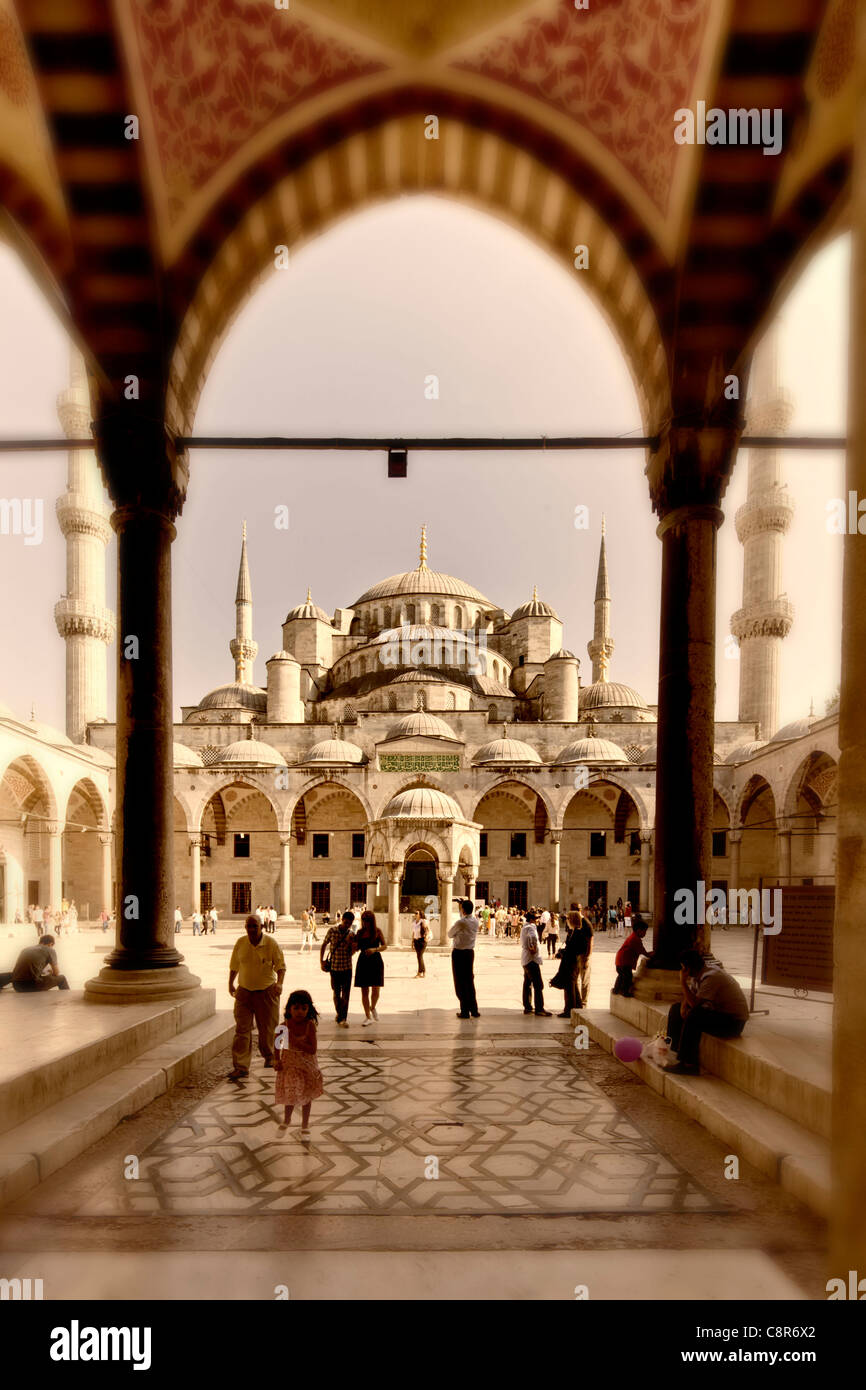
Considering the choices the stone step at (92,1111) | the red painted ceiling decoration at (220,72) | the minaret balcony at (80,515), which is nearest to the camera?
the stone step at (92,1111)

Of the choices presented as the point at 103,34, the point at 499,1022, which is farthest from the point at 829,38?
the point at 499,1022

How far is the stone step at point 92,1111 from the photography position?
3.21 metres

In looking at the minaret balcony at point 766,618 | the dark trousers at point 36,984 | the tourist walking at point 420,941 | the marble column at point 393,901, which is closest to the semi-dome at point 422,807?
the marble column at point 393,901

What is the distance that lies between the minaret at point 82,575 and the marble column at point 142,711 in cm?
2278

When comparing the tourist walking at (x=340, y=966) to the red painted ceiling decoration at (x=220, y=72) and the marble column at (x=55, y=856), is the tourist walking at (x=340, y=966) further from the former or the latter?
the marble column at (x=55, y=856)

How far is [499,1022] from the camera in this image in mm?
7078

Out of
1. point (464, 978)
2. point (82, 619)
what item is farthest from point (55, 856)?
point (464, 978)

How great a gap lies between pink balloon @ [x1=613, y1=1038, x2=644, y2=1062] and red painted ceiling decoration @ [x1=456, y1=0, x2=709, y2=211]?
19.7 ft

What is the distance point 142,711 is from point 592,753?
2350cm

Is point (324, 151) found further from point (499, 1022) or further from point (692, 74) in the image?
point (499, 1022)

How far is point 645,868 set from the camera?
27.3 m

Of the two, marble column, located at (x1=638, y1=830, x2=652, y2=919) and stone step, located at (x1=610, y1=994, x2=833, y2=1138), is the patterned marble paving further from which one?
marble column, located at (x1=638, y1=830, x2=652, y2=919)

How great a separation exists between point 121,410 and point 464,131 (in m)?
3.49
